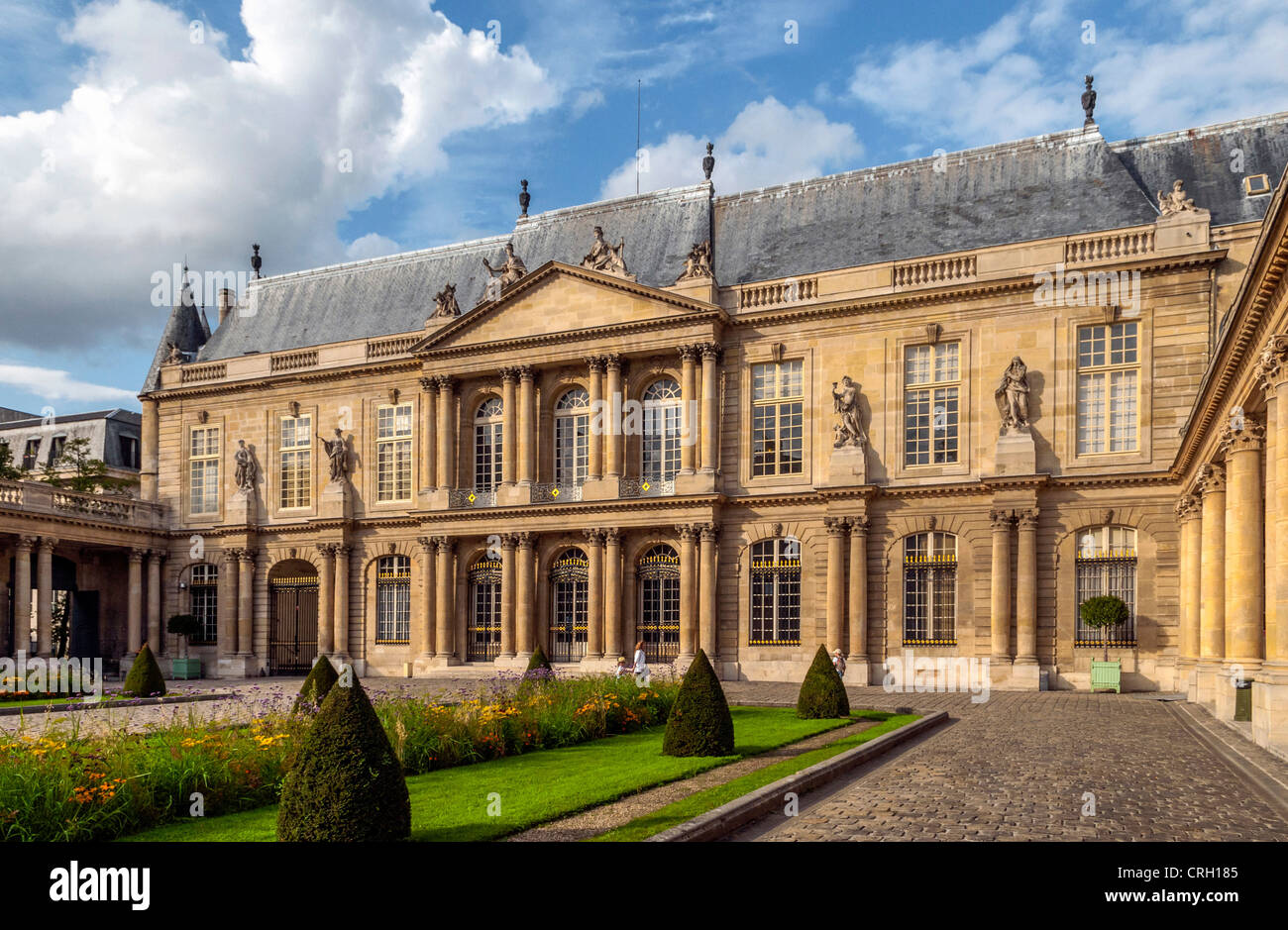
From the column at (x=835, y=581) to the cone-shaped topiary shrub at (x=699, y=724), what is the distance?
17241 millimetres

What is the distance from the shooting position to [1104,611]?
2806 cm

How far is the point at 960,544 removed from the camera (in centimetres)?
3138

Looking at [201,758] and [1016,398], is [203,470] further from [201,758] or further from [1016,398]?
[201,758]

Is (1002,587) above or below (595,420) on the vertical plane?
below

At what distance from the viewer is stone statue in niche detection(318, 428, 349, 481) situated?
40.8 metres

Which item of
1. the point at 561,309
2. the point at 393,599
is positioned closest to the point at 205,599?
the point at 393,599

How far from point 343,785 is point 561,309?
2923 cm

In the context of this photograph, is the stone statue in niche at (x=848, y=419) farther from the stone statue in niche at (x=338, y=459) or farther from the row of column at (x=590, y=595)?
the stone statue in niche at (x=338, y=459)

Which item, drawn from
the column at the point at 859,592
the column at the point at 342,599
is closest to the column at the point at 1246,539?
the column at the point at 859,592

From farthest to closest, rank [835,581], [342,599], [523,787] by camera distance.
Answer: [342,599] → [835,581] → [523,787]

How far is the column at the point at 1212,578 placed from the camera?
2309cm

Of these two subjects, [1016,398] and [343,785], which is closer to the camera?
[343,785]
